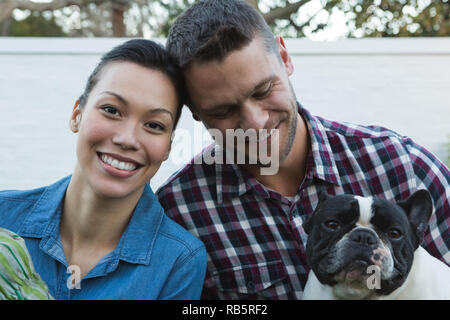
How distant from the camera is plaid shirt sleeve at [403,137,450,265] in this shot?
1.69 metres

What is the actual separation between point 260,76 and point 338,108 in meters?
3.88

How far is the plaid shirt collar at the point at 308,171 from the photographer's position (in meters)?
1.77

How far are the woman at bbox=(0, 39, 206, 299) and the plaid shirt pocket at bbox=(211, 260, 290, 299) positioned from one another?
0.54ft

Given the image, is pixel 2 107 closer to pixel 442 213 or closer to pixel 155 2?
pixel 442 213

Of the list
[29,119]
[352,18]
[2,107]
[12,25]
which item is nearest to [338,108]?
[352,18]

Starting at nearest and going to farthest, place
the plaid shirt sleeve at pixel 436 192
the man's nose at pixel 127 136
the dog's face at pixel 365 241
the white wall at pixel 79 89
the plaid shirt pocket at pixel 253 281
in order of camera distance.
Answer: the dog's face at pixel 365 241
the man's nose at pixel 127 136
the plaid shirt sleeve at pixel 436 192
the plaid shirt pocket at pixel 253 281
the white wall at pixel 79 89

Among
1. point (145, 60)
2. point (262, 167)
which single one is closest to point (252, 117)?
point (262, 167)

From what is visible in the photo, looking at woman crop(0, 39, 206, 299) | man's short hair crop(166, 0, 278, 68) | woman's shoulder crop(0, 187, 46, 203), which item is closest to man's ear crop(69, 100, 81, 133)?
woman crop(0, 39, 206, 299)

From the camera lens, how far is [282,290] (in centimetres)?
185

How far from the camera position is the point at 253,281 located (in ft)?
6.22

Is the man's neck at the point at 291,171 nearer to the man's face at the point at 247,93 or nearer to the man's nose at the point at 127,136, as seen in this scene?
the man's face at the point at 247,93

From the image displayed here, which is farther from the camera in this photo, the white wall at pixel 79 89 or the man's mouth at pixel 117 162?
the white wall at pixel 79 89

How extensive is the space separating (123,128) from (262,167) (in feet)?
2.13
